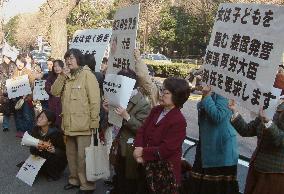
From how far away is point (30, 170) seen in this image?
6.25m

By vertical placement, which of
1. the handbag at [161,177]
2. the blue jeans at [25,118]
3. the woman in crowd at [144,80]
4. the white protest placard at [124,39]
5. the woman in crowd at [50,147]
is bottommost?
the blue jeans at [25,118]

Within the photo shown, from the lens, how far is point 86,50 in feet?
20.9

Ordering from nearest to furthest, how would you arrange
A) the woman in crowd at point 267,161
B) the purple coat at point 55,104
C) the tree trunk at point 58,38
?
1. the woman in crowd at point 267,161
2. the purple coat at point 55,104
3. the tree trunk at point 58,38

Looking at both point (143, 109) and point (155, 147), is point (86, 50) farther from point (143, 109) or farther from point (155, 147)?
point (155, 147)

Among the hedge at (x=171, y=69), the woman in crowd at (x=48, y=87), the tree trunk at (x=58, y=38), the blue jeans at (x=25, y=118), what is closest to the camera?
the woman in crowd at (x=48, y=87)

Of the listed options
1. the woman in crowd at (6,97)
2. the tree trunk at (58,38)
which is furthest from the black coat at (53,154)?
the tree trunk at (58,38)

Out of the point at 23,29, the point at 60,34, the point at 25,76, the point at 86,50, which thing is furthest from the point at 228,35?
the point at 23,29

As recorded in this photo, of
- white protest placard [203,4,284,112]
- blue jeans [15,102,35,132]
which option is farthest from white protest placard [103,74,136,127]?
blue jeans [15,102,35,132]

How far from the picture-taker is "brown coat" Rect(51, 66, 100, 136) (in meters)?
5.25

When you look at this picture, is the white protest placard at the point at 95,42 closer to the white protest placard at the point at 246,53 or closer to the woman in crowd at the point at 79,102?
the woman in crowd at the point at 79,102

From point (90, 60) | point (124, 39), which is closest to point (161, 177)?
point (124, 39)

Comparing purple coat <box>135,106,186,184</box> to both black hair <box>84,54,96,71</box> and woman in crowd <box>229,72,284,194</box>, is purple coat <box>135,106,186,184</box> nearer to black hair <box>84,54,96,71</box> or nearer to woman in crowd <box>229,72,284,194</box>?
woman in crowd <box>229,72,284,194</box>

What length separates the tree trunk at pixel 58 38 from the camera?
37.8 feet

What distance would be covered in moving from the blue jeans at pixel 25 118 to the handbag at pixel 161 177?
5.92 meters
